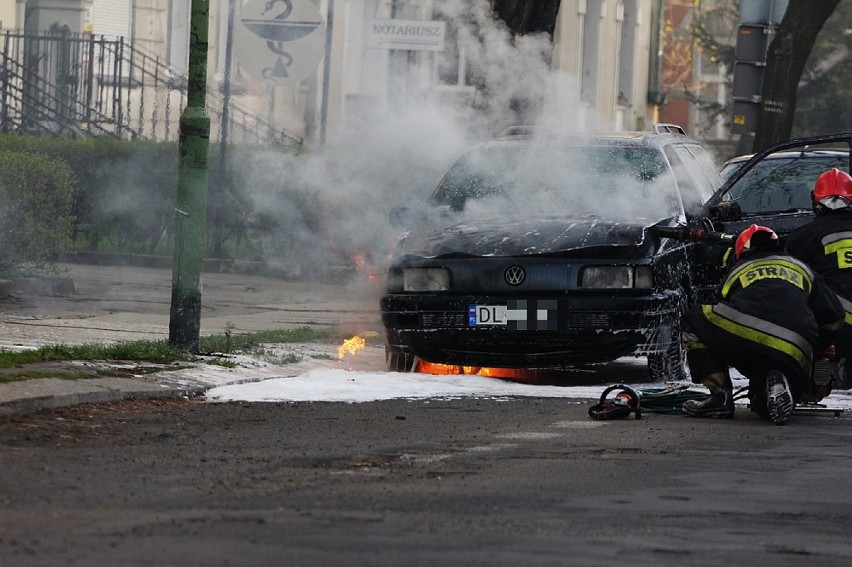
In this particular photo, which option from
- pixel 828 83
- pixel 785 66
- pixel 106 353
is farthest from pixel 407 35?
pixel 828 83

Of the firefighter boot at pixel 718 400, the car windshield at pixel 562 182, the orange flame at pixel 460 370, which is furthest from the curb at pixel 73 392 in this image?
the car windshield at pixel 562 182

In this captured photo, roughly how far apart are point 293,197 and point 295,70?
2.47 meters

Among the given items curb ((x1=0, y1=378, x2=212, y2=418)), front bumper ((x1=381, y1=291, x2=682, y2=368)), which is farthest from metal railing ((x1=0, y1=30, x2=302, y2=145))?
curb ((x1=0, y1=378, x2=212, y2=418))

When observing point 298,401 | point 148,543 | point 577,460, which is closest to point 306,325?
point 298,401

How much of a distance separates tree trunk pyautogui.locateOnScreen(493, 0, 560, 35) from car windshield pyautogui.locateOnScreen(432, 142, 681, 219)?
480cm

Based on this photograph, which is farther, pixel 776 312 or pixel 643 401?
pixel 643 401

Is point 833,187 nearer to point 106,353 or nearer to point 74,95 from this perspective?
point 106,353

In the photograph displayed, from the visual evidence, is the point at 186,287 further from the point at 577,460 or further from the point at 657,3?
the point at 657,3

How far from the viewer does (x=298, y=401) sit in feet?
33.1

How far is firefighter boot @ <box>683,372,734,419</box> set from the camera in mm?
9875

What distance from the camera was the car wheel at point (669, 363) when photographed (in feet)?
37.2

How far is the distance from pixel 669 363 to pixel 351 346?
2.78 meters

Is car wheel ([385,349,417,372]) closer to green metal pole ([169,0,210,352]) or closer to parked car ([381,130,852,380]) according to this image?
parked car ([381,130,852,380])

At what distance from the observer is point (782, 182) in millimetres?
13672
